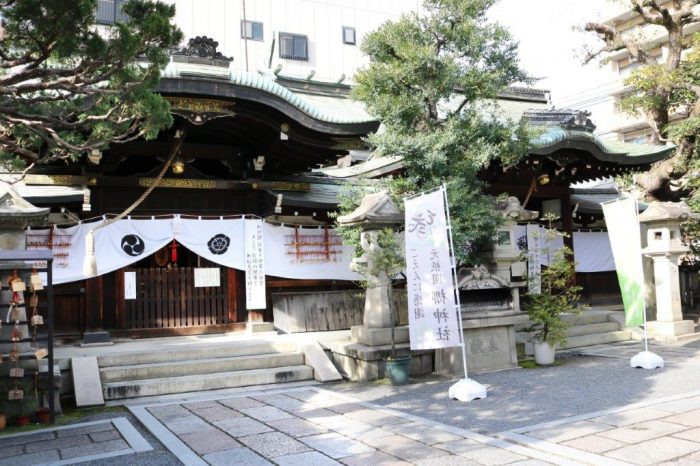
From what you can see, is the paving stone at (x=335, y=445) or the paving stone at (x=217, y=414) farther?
the paving stone at (x=217, y=414)

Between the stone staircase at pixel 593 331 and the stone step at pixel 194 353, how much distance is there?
4936 millimetres

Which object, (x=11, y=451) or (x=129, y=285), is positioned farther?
(x=129, y=285)

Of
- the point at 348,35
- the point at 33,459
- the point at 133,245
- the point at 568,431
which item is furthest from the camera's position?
the point at 348,35

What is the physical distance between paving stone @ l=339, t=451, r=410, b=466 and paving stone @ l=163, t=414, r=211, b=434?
219cm

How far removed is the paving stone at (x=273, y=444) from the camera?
560 centimetres

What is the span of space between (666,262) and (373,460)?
34.9 feet

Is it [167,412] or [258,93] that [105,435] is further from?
[258,93]

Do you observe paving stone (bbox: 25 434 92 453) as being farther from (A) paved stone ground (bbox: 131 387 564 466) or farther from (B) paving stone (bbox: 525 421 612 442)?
(B) paving stone (bbox: 525 421 612 442)

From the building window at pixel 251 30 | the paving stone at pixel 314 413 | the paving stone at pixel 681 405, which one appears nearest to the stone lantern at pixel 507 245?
the paving stone at pixel 681 405

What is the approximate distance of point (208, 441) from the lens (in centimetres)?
609

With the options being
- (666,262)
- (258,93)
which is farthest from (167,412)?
(666,262)

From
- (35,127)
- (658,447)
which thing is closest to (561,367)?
(658,447)

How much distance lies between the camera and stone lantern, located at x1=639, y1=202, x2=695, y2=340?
41.4ft

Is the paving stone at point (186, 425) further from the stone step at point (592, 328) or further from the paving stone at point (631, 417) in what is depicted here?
the stone step at point (592, 328)
